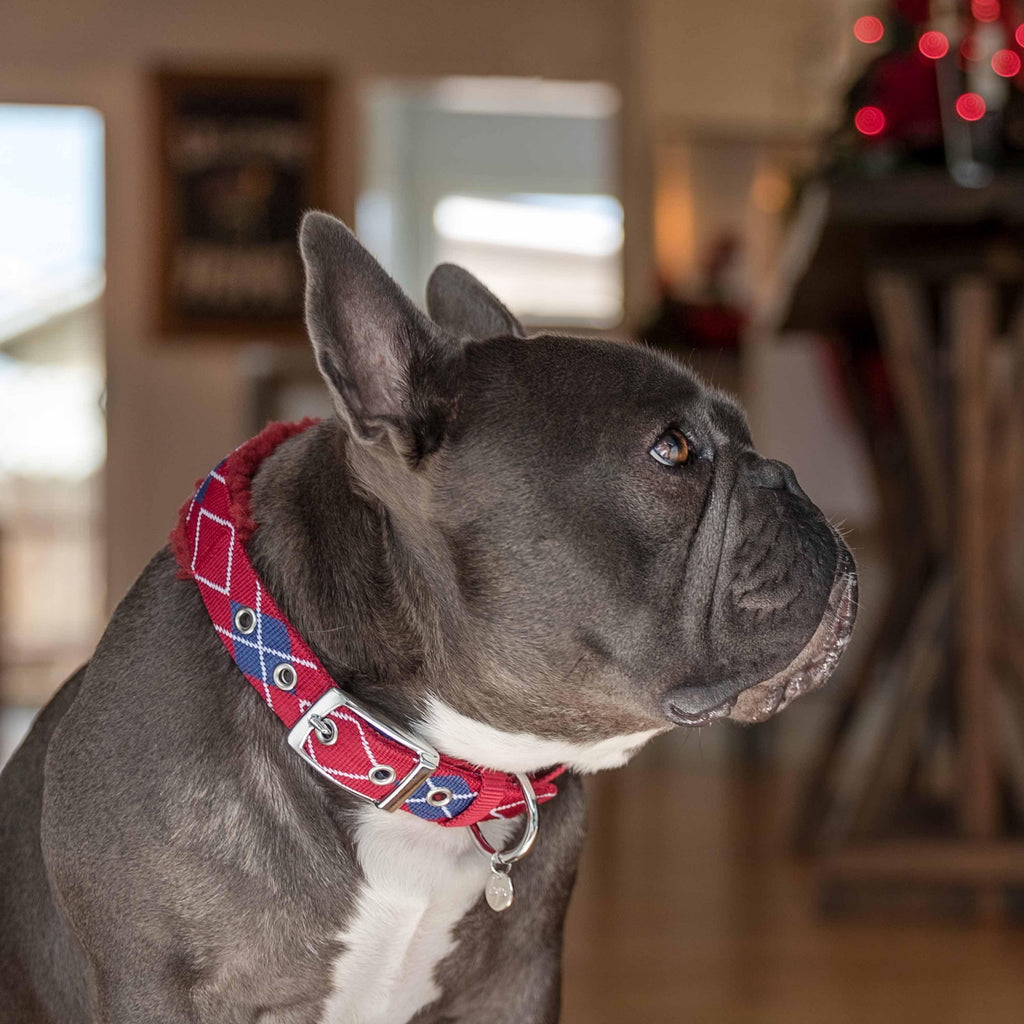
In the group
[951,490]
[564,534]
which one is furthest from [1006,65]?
[564,534]

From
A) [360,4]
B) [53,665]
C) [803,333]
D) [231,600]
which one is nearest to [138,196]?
[360,4]

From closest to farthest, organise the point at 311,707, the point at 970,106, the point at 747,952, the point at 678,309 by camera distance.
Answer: the point at 311,707 < the point at 747,952 < the point at 970,106 < the point at 678,309

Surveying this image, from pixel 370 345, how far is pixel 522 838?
37cm

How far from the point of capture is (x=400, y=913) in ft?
2.99

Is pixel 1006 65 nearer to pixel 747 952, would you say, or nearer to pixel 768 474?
pixel 747 952

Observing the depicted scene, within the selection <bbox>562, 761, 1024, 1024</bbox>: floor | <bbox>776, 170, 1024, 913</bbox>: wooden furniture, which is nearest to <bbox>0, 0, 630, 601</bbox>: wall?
<bbox>562, 761, 1024, 1024</bbox>: floor

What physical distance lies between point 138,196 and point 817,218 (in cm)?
406

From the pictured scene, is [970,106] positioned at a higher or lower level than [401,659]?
higher

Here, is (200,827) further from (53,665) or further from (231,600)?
(53,665)

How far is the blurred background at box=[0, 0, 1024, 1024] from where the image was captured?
219 centimetres

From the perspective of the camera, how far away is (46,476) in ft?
20.7

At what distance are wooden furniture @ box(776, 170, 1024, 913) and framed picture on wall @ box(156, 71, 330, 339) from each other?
11.5 ft

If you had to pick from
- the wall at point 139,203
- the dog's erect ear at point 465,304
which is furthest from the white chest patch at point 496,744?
the wall at point 139,203

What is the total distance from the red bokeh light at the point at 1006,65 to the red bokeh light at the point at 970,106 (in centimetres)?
12
